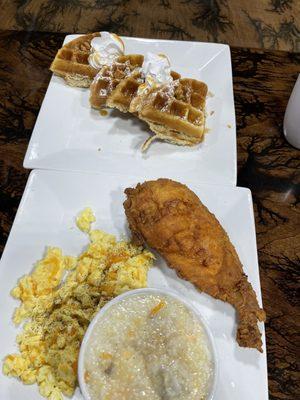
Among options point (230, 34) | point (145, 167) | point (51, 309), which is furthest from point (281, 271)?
point (230, 34)

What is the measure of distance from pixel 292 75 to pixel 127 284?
155cm

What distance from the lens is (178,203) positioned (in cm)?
136

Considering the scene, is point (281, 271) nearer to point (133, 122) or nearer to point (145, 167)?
point (145, 167)

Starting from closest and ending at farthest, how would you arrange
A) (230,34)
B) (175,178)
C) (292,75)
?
(175,178), (292,75), (230,34)

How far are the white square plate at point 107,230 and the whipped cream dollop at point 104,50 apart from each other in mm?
667

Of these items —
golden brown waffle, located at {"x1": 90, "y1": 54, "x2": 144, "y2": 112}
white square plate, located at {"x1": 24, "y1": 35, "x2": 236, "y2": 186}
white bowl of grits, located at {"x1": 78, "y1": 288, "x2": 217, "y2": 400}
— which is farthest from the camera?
golden brown waffle, located at {"x1": 90, "y1": 54, "x2": 144, "y2": 112}

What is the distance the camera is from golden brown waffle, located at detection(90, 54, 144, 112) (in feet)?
5.82

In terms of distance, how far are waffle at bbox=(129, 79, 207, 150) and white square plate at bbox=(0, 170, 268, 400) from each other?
265 mm

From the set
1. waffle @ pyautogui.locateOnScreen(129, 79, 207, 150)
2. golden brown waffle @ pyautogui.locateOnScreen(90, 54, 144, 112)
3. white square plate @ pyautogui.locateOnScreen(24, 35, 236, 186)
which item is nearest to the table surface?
white square plate @ pyautogui.locateOnScreen(24, 35, 236, 186)

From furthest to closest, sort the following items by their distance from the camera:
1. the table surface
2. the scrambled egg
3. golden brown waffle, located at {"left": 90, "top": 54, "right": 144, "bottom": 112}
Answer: golden brown waffle, located at {"left": 90, "top": 54, "right": 144, "bottom": 112} → the table surface → the scrambled egg

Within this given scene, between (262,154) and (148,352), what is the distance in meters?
1.14

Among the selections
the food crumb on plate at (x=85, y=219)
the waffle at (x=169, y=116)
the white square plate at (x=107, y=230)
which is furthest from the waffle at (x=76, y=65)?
the food crumb on plate at (x=85, y=219)

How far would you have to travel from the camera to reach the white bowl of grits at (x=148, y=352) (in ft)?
3.56

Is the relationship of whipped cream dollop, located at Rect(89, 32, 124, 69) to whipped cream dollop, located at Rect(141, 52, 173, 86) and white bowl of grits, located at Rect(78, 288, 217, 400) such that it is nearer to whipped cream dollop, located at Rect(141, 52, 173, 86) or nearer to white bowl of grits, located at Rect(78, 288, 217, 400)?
whipped cream dollop, located at Rect(141, 52, 173, 86)
